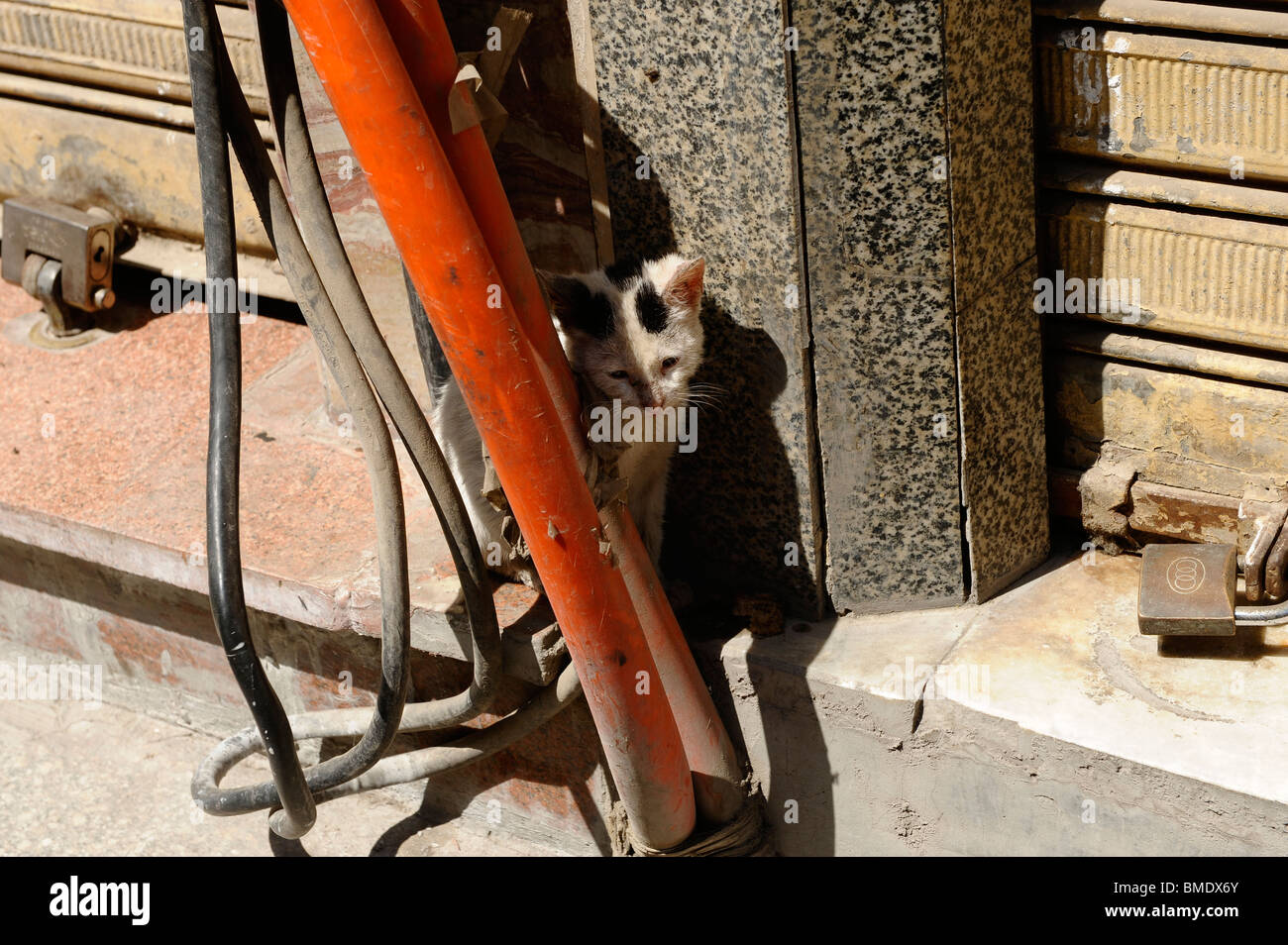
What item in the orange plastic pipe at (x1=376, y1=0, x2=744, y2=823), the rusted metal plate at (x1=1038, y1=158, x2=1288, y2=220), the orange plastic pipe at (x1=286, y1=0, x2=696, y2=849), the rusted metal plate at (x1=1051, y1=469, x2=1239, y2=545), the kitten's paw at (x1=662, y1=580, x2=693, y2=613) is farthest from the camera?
the kitten's paw at (x1=662, y1=580, x2=693, y2=613)

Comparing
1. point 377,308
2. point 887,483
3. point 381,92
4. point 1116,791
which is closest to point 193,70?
point 381,92

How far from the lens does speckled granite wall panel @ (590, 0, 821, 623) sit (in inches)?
102

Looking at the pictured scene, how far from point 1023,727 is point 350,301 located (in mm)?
1606

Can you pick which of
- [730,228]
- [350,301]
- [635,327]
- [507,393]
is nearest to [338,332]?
[350,301]

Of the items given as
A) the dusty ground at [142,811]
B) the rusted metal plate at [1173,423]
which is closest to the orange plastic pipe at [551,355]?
the dusty ground at [142,811]

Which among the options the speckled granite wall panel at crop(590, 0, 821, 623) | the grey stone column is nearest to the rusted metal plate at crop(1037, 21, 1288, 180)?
the grey stone column

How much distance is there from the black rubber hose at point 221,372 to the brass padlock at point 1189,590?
1839 millimetres

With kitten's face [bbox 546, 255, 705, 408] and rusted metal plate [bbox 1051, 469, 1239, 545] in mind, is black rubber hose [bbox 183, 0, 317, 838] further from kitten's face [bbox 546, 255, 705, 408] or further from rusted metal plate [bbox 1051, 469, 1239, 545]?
rusted metal plate [bbox 1051, 469, 1239, 545]

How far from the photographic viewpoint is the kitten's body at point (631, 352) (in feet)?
9.14

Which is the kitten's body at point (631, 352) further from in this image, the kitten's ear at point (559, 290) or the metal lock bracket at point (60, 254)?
the metal lock bracket at point (60, 254)

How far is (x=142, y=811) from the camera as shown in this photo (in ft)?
11.7

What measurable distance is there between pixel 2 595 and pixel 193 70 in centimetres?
244

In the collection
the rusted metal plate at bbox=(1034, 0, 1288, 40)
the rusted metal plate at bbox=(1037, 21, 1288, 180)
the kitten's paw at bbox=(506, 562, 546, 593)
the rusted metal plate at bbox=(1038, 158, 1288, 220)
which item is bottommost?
the kitten's paw at bbox=(506, 562, 546, 593)

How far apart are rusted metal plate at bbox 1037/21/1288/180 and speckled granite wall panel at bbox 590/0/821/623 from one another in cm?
65
